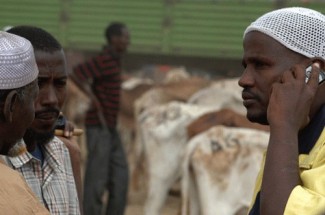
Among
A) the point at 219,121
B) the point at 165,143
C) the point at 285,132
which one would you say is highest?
the point at 285,132

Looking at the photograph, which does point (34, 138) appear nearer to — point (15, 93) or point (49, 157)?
point (49, 157)

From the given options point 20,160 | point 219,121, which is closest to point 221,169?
point 219,121

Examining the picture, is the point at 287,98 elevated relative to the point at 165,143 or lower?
elevated

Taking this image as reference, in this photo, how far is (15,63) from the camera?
2717 mm

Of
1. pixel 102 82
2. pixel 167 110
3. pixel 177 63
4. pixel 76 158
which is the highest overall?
pixel 76 158

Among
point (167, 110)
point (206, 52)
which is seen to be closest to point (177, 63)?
point (206, 52)

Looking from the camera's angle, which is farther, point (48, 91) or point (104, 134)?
point (104, 134)

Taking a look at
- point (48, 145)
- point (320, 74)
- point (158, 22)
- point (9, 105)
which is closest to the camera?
point (9, 105)

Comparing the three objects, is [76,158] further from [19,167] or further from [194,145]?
[194,145]

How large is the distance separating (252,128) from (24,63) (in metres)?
6.71

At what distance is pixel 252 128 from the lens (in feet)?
30.7

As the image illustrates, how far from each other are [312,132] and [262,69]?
238mm

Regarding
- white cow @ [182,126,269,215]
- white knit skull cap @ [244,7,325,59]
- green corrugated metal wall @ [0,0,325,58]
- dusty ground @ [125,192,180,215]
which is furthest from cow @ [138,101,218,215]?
white knit skull cap @ [244,7,325,59]

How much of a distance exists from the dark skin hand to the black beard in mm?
961
